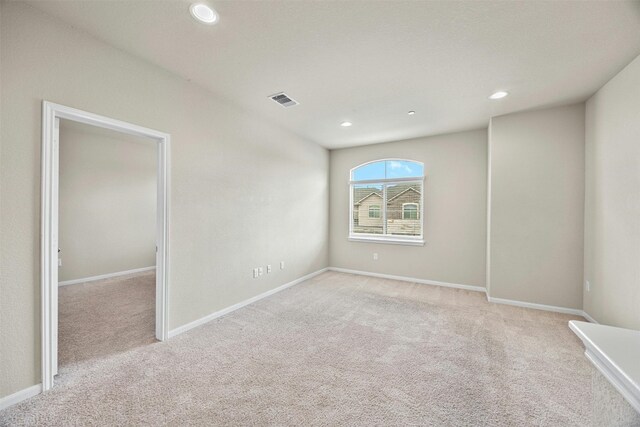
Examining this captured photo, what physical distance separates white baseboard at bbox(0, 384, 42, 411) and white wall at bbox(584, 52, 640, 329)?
485cm

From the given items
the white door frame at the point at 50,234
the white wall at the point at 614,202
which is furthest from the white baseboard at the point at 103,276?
the white wall at the point at 614,202

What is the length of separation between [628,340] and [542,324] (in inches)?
110

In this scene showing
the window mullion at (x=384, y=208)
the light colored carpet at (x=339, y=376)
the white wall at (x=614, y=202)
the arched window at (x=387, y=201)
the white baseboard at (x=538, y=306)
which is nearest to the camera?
the light colored carpet at (x=339, y=376)

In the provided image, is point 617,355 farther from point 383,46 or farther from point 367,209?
point 367,209

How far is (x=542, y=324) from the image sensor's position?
299 centimetres

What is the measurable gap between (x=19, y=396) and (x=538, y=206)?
551 centimetres

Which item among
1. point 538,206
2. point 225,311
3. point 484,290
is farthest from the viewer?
point 484,290

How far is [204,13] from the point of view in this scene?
178cm

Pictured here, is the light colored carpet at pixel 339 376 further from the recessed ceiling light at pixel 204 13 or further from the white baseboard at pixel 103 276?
the white baseboard at pixel 103 276

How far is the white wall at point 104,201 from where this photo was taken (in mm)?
4555

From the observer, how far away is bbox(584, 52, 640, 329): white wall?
2301 millimetres

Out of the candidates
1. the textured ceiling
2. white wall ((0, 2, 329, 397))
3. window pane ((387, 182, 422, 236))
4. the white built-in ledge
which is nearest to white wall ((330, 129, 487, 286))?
window pane ((387, 182, 422, 236))

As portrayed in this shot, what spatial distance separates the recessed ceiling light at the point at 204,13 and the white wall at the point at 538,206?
3.80m

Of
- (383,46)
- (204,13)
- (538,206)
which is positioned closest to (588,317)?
(538,206)
